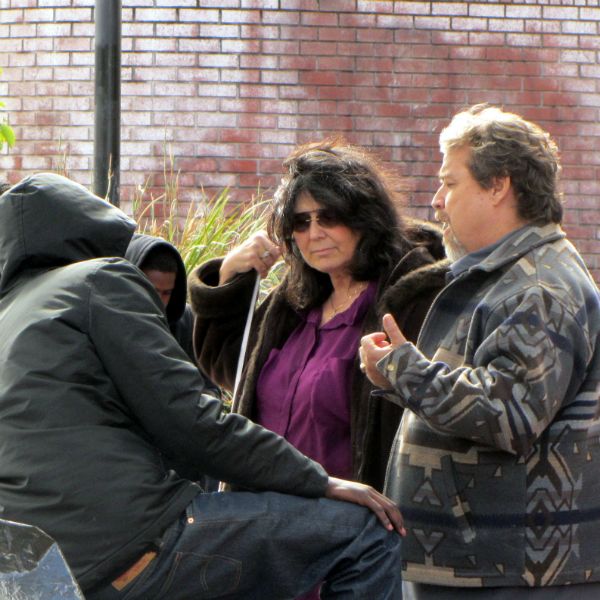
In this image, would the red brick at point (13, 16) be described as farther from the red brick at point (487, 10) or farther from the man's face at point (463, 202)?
the man's face at point (463, 202)

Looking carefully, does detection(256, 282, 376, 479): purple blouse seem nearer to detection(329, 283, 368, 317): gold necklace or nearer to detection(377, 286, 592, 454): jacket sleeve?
detection(329, 283, 368, 317): gold necklace

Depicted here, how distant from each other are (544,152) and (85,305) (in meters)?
1.23

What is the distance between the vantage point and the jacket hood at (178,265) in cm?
442

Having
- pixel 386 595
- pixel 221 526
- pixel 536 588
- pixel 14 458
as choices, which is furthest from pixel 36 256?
pixel 536 588

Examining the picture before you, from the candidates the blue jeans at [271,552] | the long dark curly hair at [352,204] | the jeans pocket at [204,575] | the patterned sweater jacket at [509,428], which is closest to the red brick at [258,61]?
the long dark curly hair at [352,204]

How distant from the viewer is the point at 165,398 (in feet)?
9.42

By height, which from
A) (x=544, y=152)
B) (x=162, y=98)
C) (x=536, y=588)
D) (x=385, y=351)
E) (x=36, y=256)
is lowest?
(x=536, y=588)

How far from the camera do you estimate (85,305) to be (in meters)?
2.86

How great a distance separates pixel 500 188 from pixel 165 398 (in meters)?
1.01

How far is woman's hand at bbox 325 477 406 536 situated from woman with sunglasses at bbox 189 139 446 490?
61cm

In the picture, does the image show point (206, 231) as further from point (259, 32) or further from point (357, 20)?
point (357, 20)

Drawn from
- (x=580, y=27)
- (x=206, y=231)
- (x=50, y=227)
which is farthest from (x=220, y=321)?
(x=580, y=27)

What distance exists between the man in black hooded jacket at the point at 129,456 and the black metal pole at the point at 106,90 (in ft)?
9.86

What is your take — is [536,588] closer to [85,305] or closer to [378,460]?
[378,460]
